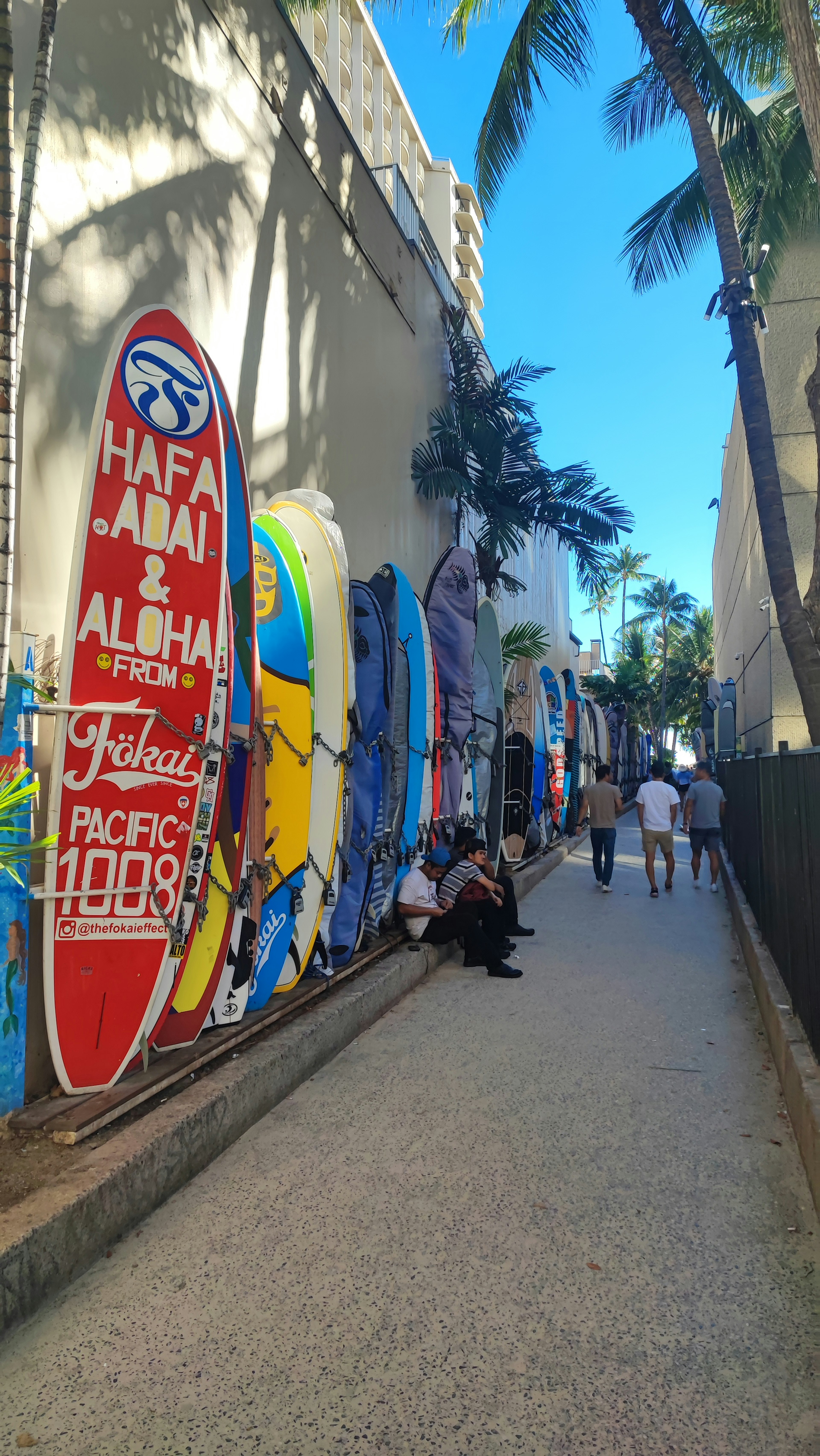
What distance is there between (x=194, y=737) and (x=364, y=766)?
7.26 ft

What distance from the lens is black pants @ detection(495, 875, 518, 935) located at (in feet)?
22.3

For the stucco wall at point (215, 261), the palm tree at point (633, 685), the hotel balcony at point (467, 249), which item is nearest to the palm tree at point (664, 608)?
the palm tree at point (633, 685)

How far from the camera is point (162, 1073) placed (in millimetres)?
3125

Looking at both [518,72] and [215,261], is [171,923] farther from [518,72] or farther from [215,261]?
[518,72]

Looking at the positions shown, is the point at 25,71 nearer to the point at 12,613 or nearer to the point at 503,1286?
the point at 12,613

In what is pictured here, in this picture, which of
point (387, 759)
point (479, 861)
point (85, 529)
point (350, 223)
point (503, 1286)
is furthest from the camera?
point (350, 223)

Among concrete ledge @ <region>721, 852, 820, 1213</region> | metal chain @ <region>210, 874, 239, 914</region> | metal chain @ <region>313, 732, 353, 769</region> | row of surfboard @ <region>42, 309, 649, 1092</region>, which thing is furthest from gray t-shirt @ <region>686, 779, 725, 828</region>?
metal chain @ <region>210, 874, 239, 914</region>

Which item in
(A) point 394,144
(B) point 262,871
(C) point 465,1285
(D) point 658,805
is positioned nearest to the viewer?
(C) point 465,1285

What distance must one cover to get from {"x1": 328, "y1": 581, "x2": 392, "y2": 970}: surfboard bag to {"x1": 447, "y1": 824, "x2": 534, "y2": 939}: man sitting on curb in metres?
1.05

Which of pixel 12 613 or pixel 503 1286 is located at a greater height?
pixel 12 613

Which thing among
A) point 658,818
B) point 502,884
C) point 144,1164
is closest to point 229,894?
point 144,1164

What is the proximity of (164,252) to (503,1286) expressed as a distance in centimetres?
453

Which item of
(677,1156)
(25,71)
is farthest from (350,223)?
(677,1156)

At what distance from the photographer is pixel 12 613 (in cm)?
318
